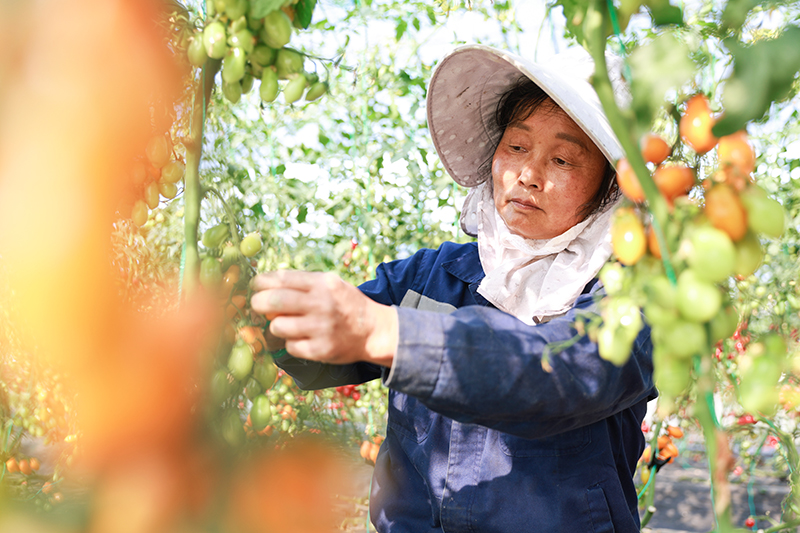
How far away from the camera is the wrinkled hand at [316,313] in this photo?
609mm

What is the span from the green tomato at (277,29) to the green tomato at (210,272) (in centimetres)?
26

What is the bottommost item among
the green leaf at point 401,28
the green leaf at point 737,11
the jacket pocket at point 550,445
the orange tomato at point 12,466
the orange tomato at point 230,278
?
the jacket pocket at point 550,445

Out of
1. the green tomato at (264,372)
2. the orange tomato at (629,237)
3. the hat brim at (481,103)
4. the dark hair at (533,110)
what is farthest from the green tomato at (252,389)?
the dark hair at (533,110)

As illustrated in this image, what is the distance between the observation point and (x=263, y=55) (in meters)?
0.70

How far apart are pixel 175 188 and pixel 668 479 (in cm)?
503

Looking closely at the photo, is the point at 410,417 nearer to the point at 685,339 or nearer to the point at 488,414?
the point at 488,414

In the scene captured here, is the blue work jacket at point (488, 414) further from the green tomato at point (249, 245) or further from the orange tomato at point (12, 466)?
the orange tomato at point (12, 466)

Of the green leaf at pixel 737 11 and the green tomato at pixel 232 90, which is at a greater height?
the green tomato at pixel 232 90

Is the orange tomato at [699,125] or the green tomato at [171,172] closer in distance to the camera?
the orange tomato at [699,125]

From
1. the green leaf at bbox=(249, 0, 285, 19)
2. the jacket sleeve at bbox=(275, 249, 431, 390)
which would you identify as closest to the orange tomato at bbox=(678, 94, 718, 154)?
the green leaf at bbox=(249, 0, 285, 19)

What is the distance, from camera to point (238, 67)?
655mm

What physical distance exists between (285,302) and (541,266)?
817 mm

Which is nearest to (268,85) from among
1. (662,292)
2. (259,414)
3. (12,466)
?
(259,414)

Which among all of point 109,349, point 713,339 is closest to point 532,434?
point 713,339
